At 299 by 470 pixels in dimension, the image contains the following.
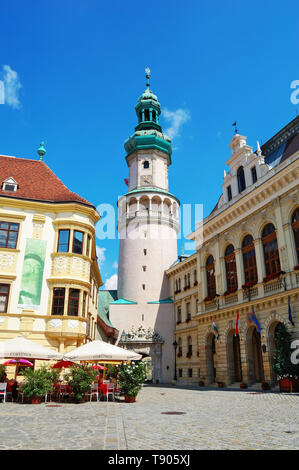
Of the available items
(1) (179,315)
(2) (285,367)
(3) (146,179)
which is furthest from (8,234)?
(3) (146,179)

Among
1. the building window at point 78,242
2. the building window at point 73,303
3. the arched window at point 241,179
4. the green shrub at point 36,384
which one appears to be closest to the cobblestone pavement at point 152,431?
the green shrub at point 36,384

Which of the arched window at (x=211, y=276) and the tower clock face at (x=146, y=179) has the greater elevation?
the tower clock face at (x=146, y=179)

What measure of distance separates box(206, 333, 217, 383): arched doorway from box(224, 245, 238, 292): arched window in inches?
214

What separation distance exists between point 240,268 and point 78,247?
13484 mm

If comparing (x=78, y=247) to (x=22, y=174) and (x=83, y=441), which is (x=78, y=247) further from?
(x=83, y=441)

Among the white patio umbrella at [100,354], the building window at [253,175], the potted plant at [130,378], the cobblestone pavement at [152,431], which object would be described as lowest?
the cobblestone pavement at [152,431]

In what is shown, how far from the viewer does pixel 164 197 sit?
56.5 meters

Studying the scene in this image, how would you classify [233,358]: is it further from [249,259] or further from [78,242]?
[78,242]

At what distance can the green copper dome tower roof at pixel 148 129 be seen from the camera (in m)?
60.2

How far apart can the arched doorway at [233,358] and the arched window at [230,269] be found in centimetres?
385

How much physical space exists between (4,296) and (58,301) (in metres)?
3.73

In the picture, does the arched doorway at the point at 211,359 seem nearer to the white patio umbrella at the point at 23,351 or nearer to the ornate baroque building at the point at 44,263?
the ornate baroque building at the point at 44,263

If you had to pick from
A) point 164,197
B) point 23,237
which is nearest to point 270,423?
point 23,237

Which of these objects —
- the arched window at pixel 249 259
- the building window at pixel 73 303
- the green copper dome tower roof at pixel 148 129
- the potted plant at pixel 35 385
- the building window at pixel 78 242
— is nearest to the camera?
the potted plant at pixel 35 385
